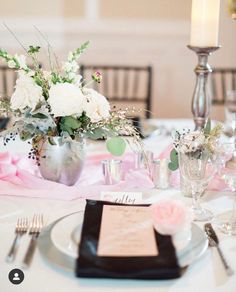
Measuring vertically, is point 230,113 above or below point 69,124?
below

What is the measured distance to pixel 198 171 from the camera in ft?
3.26

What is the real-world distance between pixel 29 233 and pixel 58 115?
0.30m

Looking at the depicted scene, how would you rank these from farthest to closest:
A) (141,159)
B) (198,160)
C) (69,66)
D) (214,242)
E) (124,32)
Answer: (124,32)
(141,159)
(69,66)
(198,160)
(214,242)

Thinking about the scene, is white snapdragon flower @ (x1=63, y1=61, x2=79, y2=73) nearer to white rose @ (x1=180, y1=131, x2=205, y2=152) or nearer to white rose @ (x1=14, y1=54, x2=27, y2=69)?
white rose @ (x1=14, y1=54, x2=27, y2=69)

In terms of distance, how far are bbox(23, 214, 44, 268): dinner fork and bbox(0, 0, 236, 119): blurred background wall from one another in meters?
2.35

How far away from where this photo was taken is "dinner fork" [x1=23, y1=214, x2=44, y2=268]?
77cm

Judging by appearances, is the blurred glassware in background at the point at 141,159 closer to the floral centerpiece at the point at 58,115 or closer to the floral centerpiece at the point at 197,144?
the floral centerpiece at the point at 58,115

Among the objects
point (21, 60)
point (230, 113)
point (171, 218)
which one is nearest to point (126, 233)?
point (171, 218)

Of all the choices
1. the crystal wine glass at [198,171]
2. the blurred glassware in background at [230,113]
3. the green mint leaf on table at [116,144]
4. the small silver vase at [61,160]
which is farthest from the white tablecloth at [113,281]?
the blurred glassware in background at [230,113]

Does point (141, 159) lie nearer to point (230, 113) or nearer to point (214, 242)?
point (214, 242)

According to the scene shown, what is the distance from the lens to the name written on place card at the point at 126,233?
74 centimetres

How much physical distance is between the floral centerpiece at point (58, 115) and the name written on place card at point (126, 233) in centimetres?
25

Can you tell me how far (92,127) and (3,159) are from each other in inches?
12.5

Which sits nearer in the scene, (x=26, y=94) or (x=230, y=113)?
(x=26, y=94)
